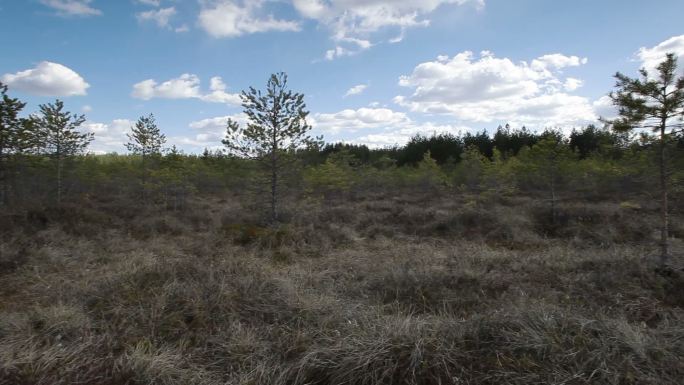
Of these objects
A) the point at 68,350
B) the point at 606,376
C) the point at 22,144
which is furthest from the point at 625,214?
the point at 22,144

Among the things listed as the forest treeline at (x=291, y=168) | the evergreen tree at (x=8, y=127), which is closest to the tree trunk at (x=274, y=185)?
Answer: the forest treeline at (x=291, y=168)

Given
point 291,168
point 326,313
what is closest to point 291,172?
point 291,168

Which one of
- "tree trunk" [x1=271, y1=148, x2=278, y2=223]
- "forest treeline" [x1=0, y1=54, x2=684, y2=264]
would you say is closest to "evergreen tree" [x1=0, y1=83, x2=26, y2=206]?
"forest treeline" [x1=0, y1=54, x2=684, y2=264]

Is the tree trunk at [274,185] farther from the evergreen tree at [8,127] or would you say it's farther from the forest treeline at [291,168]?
the evergreen tree at [8,127]

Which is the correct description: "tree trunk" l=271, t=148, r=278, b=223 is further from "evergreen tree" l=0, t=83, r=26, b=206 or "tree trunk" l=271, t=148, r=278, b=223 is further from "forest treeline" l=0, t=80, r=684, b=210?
"evergreen tree" l=0, t=83, r=26, b=206

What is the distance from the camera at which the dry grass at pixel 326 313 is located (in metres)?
2.94

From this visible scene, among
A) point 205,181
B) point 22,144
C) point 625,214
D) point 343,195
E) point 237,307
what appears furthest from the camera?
point 205,181

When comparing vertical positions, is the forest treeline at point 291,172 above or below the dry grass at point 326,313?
above

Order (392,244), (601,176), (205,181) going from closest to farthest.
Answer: (392,244), (601,176), (205,181)

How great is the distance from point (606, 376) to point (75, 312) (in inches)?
210

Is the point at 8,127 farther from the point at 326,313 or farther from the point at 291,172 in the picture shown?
the point at 326,313

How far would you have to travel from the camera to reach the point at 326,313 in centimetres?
421

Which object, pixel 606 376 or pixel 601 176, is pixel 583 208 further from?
pixel 606 376

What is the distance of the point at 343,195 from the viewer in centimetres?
2331
